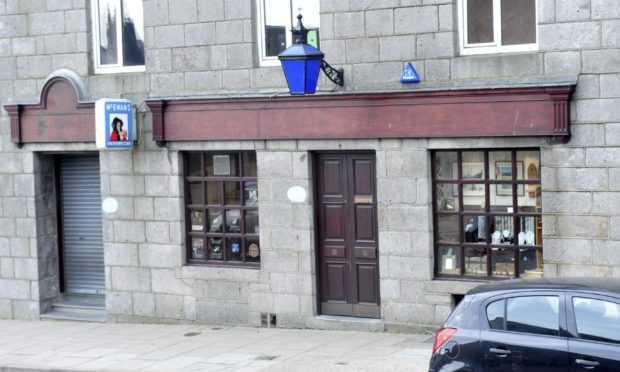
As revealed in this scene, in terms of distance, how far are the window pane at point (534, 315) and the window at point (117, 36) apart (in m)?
9.03

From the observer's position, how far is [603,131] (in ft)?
42.1

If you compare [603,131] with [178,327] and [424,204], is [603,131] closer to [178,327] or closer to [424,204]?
[424,204]

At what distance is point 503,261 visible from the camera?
14.0 metres

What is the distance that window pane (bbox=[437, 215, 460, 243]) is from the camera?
46.7 feet

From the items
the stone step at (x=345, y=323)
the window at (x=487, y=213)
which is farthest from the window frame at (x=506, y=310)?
the stone step at (x=345, y=323)

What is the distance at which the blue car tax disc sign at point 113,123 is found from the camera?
15.5 meters

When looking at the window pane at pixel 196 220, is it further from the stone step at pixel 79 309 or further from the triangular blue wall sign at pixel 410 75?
the triangular blue wall sign at pixel 410 75

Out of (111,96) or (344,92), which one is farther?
(111,96)

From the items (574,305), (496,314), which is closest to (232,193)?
(496,314)

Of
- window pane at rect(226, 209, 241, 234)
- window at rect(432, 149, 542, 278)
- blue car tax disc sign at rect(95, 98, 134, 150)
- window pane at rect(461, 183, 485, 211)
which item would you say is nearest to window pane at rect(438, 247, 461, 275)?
window at rect(432, 149, 542, 278)

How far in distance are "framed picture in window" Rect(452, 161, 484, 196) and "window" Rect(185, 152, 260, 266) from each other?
3216 mm

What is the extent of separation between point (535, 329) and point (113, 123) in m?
8.51

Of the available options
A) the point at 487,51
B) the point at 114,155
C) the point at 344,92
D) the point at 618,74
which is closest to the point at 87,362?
the point at 114,155

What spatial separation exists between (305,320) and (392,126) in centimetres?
313
